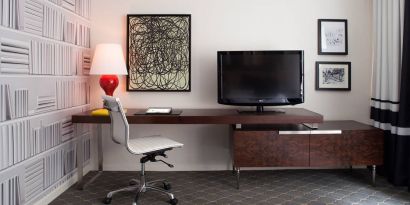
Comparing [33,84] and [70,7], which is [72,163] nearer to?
[33,84]

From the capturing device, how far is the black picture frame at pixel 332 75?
144 inches

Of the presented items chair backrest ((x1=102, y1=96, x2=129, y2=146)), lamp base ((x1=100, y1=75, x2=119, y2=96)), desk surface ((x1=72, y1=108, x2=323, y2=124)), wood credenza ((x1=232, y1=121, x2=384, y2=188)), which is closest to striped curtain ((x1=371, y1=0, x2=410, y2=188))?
wood credenza ((x1=232, y1=121, x2=384, y2=188))

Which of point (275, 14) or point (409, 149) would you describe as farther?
point (275, 14)

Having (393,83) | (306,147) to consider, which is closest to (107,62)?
(306,147)

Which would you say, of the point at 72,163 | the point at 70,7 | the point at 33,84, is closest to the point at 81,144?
the point at 72,163

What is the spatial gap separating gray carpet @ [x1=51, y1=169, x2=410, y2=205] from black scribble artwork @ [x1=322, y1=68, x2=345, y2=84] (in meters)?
1.02

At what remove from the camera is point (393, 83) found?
3152 mm

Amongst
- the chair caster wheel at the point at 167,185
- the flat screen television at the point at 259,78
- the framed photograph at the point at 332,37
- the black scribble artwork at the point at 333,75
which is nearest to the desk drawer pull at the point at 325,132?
the flat screen television at the point at 259,78

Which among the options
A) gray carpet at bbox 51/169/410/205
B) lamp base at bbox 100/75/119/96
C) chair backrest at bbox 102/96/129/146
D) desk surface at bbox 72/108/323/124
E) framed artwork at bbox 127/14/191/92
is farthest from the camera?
framed artwork at bbox 127/14/191/92

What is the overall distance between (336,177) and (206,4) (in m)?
2.35

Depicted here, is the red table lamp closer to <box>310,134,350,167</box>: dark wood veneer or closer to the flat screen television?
the flat screen television

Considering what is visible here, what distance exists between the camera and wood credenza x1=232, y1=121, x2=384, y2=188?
10.0 ft

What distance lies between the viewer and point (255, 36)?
365cm

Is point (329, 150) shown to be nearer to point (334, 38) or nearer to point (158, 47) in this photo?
point (334, 38)
